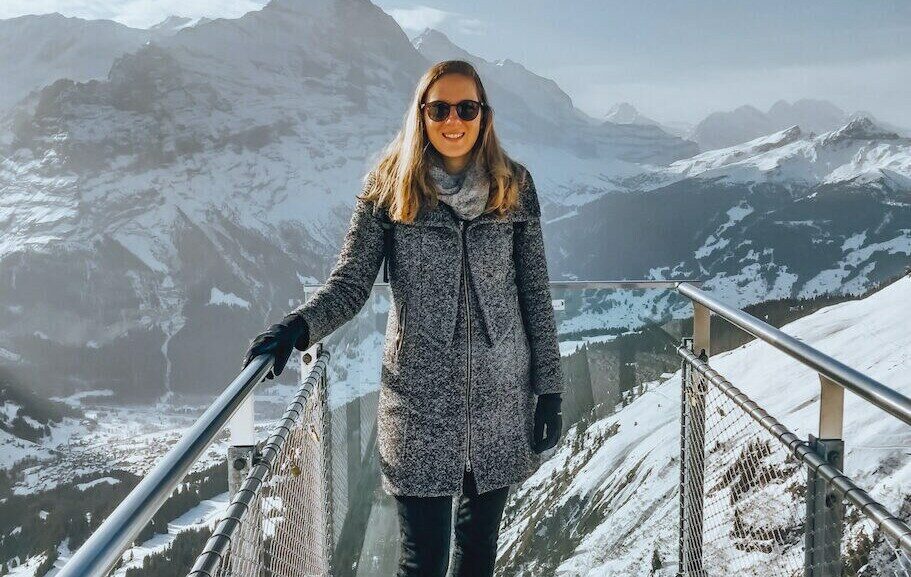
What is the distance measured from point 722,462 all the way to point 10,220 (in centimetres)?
15934

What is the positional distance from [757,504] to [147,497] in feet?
4.39

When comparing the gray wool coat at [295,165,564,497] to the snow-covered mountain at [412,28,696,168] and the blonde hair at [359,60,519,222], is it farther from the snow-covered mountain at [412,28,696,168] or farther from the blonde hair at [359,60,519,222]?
the snow-covered mountain at [412,28,696,168]

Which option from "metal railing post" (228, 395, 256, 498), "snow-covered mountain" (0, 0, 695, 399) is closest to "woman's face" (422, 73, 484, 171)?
"metal railing post" (228, 395, 256, 498)

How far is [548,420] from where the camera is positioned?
1.92 metres

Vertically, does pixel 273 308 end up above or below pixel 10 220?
below

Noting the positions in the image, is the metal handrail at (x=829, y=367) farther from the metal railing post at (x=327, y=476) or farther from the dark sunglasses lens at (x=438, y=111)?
the metal railing post at (x=327, y=476)

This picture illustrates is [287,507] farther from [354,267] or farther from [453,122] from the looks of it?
[453,122]

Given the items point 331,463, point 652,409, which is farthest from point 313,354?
point 652,409

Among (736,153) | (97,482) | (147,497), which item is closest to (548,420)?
(147,497)

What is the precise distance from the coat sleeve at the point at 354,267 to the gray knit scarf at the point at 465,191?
0.17 metres

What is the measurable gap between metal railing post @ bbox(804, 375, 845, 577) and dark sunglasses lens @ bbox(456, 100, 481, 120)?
37.3 inches

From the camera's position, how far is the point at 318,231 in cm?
15688

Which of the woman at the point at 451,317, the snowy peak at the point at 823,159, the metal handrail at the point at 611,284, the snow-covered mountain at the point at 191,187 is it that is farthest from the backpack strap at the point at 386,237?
the snowy peak at the point at 823,159

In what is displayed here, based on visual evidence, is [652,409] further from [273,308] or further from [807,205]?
[273,308]
